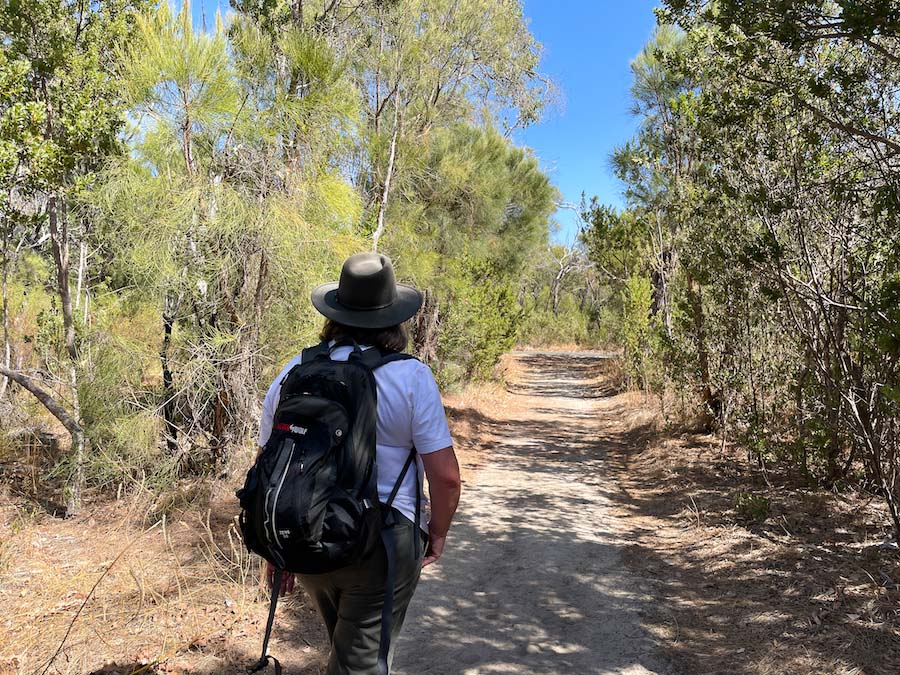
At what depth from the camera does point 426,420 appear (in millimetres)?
1869

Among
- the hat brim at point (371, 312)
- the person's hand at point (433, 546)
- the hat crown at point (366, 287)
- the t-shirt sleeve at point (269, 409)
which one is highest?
the hat crown at point (366, 287)

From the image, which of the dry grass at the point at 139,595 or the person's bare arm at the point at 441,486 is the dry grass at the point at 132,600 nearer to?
the dry grass at the point at 139,595

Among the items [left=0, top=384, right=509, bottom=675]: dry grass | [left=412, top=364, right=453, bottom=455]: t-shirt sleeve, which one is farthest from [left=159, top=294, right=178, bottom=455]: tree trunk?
[left=412, top=364, right=453, bottom=455]: t-shirt sleeve

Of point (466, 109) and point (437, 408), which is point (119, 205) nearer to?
point (437, 408)

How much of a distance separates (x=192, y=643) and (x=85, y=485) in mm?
3047

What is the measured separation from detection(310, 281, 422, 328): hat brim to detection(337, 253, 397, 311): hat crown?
2 cm

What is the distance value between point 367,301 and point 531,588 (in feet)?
10.00

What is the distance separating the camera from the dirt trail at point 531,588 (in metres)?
3.45

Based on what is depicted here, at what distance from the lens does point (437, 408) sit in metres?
1.90

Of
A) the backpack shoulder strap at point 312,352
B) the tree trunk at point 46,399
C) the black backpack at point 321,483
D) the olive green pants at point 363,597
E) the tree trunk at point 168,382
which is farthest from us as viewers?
the tree trunk at point 168,382

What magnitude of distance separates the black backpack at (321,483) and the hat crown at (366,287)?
0.99 feet

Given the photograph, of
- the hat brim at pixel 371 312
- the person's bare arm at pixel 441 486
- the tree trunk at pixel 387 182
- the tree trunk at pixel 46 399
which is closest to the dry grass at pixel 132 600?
the tree trunk at pixel 46 399

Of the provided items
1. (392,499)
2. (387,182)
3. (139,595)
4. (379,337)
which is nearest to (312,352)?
(379,337)

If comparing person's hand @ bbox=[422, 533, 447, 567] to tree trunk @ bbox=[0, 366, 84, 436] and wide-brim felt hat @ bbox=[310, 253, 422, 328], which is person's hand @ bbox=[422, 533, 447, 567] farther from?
tree trunk @ bbox=[0, 366, 84, 436]
